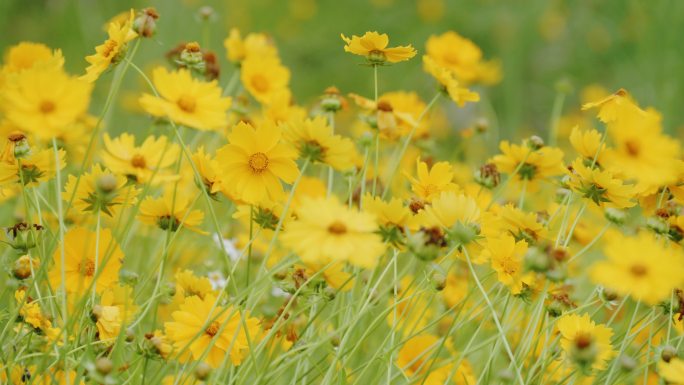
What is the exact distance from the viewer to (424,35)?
3557 mm

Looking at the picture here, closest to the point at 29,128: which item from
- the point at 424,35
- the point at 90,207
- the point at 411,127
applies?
the point at 90,207

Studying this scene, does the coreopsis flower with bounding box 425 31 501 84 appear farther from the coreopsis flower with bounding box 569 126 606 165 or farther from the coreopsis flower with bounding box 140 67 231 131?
the coreopsis flower with bounding box 140 67 231 131

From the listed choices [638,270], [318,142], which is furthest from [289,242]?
[638,270]

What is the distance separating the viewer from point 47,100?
696 millimetres

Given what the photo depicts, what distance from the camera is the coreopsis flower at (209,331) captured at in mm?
783

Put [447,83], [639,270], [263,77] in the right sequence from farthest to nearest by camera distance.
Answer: [263,77], [447,83], [639,270]

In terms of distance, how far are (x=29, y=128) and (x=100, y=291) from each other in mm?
252

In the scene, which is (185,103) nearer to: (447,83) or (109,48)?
(109,48)

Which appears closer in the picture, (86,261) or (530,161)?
(86,261)

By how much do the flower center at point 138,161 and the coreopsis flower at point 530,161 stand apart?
43cm

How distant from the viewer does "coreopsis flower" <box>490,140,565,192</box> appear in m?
1.05

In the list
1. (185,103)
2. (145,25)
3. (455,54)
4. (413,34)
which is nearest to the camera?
(185,103)

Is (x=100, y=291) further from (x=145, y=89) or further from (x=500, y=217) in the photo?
(x=145, y=89)

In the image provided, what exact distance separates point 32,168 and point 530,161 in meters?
0.57
